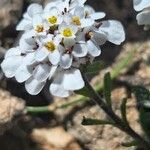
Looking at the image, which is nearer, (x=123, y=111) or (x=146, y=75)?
(x=123, y=111)

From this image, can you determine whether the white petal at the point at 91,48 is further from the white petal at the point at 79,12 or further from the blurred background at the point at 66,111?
the blurred background at the point at 66,111

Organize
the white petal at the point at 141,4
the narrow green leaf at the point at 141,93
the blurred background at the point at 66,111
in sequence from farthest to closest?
the blurred background at the point at 66,111, the narrow green leaf at the point at 141,93, the white petal at the point at 141,4

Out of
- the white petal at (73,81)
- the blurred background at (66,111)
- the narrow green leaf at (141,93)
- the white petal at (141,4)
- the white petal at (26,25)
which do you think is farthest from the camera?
the blurred background at (66,111)

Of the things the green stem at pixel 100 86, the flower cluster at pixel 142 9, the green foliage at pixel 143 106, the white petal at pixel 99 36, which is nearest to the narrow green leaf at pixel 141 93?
the green foliage at pixel 143 106

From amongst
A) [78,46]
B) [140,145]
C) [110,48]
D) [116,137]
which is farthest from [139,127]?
[78,46]

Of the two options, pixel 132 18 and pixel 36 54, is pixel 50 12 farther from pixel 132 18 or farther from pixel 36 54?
pixel 132 18

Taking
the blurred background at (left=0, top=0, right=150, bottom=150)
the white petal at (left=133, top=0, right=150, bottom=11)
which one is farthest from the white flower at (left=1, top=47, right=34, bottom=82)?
the blurred background at (left=0, top=0, right=150, bottom=150)
